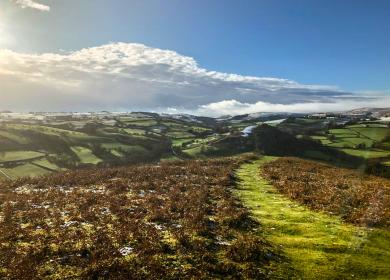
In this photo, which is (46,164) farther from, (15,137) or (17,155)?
(15,137)

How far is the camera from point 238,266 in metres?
16.7

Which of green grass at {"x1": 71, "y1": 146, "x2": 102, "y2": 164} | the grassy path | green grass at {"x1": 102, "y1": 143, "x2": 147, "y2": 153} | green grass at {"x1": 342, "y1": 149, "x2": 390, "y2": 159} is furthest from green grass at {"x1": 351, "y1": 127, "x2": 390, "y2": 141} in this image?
the grassy path

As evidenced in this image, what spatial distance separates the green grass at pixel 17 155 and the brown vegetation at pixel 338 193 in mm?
44421

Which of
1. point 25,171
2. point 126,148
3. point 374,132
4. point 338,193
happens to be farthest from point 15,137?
point 374,132

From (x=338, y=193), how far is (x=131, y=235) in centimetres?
1831

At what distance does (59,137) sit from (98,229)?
79717 millimetres

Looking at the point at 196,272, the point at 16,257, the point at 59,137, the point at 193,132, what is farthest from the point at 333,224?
the point at 193,132

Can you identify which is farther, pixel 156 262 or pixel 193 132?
pixel 193 132

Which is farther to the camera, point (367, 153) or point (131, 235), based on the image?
point (367, 153)

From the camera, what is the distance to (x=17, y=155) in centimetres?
7300

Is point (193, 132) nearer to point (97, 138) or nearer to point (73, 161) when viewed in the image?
point (97, 138)

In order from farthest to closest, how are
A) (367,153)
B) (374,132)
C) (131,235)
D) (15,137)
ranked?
1. (374,132)
2. (15,137)
3. (367,153)
4. (131,235)

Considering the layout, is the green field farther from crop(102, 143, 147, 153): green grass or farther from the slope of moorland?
the slope of moorland

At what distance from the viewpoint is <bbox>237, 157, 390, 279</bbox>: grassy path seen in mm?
16828
